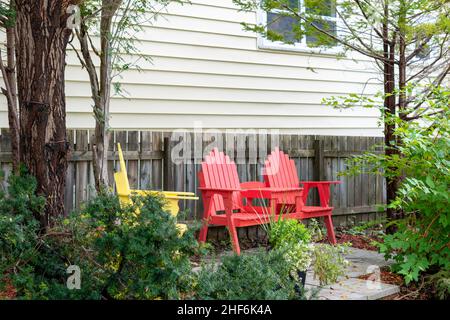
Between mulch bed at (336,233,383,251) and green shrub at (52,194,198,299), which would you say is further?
mulch bed at (336,233,383,251)

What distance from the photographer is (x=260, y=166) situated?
777cm

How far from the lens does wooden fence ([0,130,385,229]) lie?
622 cm

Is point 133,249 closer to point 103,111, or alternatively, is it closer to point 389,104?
point 103,111

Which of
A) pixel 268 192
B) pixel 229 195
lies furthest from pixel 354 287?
pixel 268 192

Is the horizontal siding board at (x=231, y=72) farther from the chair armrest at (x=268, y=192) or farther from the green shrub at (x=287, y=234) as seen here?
the green shrub at (x=287, y=234)

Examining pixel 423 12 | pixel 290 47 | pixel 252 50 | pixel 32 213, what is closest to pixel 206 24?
pixel 252 50

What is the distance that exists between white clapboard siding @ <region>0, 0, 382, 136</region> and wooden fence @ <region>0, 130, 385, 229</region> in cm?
78

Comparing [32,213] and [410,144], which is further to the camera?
[410,144]

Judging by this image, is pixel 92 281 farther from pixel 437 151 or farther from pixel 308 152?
pixel 308 152

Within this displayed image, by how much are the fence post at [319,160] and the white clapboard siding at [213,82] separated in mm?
826

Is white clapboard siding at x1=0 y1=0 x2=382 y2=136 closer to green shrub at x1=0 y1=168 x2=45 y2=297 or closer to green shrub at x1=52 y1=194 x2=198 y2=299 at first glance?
green shrub at x1=0 y1=168 x2=45 y2=297

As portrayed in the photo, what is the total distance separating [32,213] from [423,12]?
14.7 feet

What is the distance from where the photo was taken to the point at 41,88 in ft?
13.0

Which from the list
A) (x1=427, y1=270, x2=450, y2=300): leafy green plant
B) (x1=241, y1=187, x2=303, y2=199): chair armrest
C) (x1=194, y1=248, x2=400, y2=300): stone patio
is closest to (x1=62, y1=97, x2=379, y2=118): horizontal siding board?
(x1=241, y1=187, x2=303, y2=199): chair armrest
